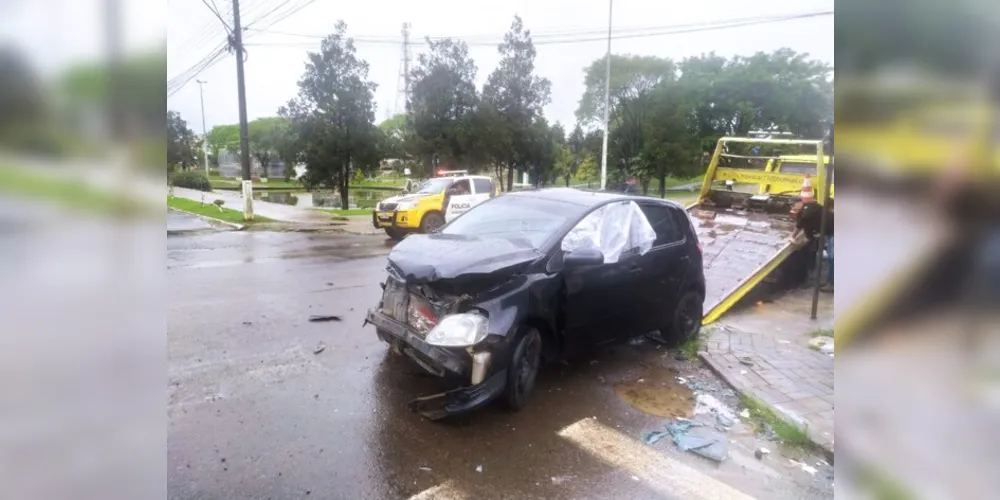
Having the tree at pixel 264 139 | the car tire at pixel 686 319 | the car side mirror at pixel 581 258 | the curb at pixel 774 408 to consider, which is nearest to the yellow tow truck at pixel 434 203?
the tree at pixel 264 139

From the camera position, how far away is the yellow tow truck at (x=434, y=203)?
11805mm

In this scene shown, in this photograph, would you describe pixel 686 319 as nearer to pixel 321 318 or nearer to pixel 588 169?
pixel 321 318

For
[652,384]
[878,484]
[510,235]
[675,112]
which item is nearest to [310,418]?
[510,235]

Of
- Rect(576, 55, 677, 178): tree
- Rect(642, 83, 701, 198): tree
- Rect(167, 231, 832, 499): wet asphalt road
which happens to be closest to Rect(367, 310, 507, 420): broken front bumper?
Rect(167, 231, 832, 499): wet asphalt road

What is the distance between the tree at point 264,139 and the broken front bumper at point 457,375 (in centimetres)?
1288

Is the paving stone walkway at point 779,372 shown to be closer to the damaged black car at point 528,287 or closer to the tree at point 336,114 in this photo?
the damaged black car at point 528,287

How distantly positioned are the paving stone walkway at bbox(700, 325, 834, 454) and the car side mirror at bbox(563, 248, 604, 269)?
1489mm

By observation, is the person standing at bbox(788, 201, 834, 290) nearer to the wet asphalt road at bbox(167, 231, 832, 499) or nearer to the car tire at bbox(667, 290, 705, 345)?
the car tire at bbox(667, 290, 705, 345)

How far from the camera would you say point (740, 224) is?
Result: 7.84 meters

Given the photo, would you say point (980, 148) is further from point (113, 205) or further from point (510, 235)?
point (510, 235)

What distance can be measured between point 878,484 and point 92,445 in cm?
149

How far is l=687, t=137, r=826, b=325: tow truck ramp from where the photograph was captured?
5949mm

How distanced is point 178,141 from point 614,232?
3.29 meters

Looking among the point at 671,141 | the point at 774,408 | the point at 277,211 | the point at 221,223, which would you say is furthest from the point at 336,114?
the point at 774,408
